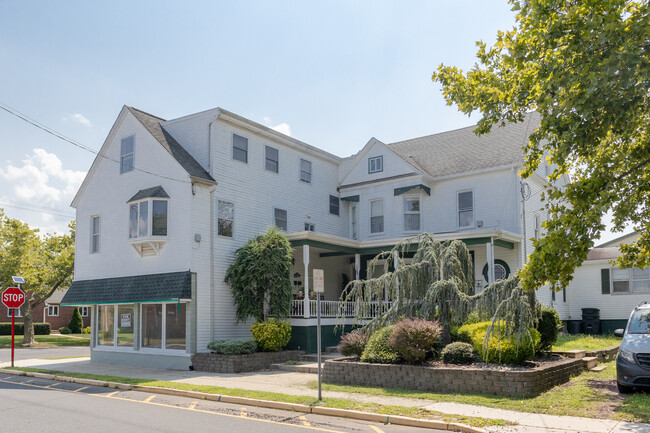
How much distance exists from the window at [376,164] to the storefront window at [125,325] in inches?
483

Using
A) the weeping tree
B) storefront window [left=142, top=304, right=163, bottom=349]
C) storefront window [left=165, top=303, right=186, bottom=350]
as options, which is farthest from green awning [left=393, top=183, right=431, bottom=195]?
storefront window [left=142, top=304, right=163, bottom=349]

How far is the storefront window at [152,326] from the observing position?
68.5 ft

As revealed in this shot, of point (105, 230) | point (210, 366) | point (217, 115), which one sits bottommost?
point (210, 366)

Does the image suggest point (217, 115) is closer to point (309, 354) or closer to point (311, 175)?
point (311, 175)

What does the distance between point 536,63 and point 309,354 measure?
13.2 metres

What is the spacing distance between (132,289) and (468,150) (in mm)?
15810

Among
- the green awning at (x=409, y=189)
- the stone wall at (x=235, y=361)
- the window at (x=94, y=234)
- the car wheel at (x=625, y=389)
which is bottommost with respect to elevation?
the stone wall at (x=235, y=361)

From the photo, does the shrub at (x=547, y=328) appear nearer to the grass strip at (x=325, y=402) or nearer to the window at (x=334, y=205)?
the grass strip at (x=325, y=402)

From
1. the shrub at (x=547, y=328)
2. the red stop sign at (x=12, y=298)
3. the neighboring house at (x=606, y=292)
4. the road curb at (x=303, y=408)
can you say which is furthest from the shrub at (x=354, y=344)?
the neighboring house at (x=606, y=292)

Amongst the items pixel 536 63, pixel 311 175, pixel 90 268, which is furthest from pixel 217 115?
pixel 536 63

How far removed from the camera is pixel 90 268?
77.4 ft

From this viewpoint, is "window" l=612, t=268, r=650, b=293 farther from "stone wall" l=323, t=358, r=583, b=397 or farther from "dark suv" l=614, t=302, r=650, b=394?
"dark suv" l=614, t=302, r=650, b=394

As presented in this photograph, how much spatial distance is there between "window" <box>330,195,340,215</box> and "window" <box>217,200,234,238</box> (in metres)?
6.80

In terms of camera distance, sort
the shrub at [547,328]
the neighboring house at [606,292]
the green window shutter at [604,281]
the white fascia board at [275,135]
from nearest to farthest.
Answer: the shrub at [547,328] → the white fascia board at [275,135] → the neighboring house at [606,292] → the green window shutter at [604,281]
